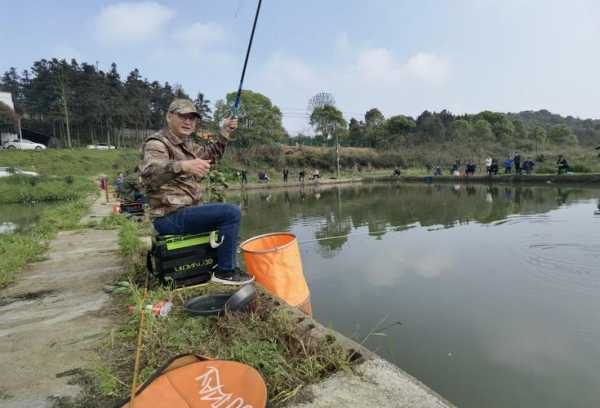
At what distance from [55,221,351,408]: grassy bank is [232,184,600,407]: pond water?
1172 millimetres

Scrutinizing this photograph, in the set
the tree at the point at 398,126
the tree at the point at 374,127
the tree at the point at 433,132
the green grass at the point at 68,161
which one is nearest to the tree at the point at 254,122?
the green grass at the point at 68,161

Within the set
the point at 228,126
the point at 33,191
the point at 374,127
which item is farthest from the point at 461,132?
the point at 228,126

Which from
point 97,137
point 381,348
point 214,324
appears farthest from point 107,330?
point 97,137

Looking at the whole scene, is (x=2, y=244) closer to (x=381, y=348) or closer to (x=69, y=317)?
(x=69, y=317)

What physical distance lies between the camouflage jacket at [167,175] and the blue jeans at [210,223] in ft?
0.27

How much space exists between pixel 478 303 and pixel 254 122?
42310 mm

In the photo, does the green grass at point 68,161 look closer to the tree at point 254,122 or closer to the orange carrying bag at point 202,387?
the tree at point 254,122

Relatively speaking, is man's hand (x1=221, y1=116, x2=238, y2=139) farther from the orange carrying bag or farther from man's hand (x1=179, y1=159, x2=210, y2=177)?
the orange carrying bag

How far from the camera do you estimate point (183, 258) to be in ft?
8.97

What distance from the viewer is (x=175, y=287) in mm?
2764

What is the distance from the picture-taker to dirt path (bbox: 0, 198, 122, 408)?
1.73 meters

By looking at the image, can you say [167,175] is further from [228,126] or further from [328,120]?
[328,120]

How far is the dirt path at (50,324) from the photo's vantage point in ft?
5.68

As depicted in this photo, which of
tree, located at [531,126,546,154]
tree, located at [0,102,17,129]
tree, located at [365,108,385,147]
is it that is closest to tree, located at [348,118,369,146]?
tree, located at [365,108,385,147]
